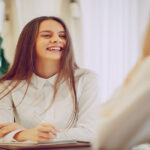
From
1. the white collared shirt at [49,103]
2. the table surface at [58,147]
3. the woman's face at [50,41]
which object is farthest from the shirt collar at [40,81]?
the table surface at [58,147]

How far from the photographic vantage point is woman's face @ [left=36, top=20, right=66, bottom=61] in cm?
196

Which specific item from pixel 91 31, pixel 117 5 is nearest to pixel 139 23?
pixel 117 5

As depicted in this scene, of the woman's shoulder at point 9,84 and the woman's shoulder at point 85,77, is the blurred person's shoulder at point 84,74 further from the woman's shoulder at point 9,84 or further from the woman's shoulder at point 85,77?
the woman's shoulder at point 9,84

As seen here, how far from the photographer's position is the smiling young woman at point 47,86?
1802mm

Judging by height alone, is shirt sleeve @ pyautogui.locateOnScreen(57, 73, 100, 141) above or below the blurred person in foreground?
below

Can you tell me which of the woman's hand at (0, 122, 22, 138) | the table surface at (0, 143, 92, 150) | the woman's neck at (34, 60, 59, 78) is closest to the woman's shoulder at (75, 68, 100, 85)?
the woman's neck at (34, 60, 59, 78)

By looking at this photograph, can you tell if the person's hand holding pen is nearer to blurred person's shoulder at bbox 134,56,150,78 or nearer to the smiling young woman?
the smiling young woman

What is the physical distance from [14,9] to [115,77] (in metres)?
1.20

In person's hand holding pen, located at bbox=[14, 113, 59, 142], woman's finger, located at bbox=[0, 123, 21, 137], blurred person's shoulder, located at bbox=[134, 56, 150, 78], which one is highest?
blurred person's shoulder, located at bbox=[134, 56, 150, 78]

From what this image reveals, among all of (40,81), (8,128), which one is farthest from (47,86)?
(8,128)

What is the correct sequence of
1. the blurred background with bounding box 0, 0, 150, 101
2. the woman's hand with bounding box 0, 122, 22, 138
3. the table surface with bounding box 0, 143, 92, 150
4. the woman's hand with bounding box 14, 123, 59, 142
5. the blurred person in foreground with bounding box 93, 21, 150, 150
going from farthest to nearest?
the blurred background with bounding box 0, 0, 150, 101
the woman's hand with bounding box 0, 122, 22, 138
the woman's hand with bounding box 14, 123, 59, 142
the table surface with bounding box 0, 143, 92, 150
the blurred person in foreground with bounding box 93, 21, 150, 150

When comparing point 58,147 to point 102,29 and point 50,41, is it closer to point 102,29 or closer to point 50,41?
point 50,41

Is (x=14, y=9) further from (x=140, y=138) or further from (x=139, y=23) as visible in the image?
(x=140, y=138)

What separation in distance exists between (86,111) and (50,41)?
50cm
